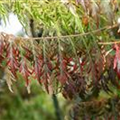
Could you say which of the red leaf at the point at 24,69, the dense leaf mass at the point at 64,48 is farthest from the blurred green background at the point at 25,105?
the red leaf at the point at 24,69

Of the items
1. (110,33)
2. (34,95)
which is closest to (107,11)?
(110,33)

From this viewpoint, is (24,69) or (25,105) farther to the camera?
(25,105)

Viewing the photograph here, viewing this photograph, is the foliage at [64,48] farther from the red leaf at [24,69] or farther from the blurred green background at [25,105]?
the blurred green background at [25,105]

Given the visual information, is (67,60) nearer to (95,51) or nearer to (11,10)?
(95,51)

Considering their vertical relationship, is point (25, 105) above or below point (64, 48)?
below

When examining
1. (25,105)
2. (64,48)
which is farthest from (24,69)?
(25,105)

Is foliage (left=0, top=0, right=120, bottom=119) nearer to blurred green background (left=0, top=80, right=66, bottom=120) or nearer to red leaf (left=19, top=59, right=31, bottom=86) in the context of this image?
red leaf (left=19, top=59, right=31, bottom=86)

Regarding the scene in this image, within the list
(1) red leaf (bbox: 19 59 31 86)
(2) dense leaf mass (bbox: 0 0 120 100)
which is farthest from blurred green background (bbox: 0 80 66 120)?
(1) red leaf (bbox: 19 59 31 86)

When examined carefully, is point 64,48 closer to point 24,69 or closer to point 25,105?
point 24,69
